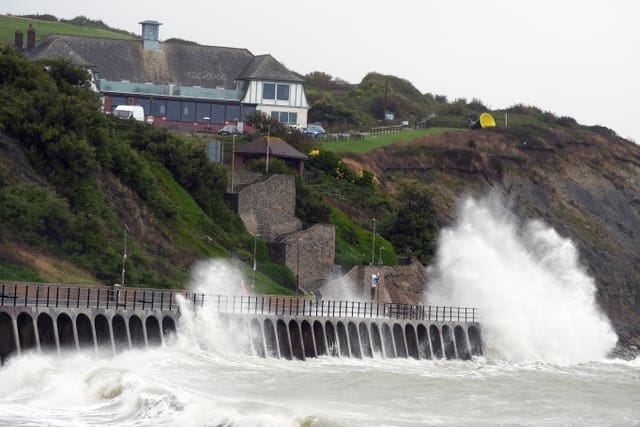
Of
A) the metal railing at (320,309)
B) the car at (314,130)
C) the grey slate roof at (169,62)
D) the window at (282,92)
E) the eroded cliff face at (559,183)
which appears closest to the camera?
the metal railing at (320,309)

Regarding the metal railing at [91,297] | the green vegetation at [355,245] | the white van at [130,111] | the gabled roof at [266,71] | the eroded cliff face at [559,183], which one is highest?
the gabled roof at [266,71]

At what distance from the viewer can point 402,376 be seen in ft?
189

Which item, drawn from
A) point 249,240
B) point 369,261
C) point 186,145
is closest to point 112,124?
point 186,145

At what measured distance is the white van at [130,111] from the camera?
8951cm

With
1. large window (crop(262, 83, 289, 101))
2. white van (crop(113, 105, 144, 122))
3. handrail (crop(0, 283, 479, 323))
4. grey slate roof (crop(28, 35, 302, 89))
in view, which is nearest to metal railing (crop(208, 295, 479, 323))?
handrail (crop(0, 283, 479, 323))

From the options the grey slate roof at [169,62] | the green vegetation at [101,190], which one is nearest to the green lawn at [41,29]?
the grey slate roof at [169,62]

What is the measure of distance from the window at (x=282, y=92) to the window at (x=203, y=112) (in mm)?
5460

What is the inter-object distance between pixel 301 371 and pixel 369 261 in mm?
23826

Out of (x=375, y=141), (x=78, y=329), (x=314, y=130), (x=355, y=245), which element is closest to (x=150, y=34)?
(x=314, y=130)

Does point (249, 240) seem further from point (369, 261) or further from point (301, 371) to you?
point (301, 371)

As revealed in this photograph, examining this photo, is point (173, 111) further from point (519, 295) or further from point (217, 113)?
point (519, 295)

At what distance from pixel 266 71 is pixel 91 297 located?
151 feet

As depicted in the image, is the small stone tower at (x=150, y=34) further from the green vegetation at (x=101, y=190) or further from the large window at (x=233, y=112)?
the green vegetation at (x=101, y=190)

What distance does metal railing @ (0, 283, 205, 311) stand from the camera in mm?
50000
